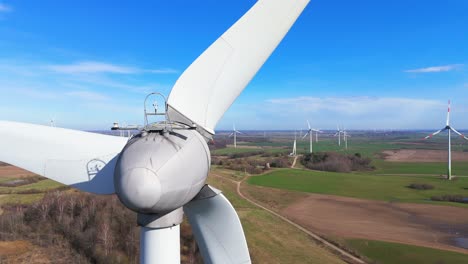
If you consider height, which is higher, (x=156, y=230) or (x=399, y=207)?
(x=156, y=230)

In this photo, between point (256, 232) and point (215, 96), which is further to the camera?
point (256, 232)

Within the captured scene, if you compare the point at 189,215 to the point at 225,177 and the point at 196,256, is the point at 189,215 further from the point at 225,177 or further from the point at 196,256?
the point at 225,177

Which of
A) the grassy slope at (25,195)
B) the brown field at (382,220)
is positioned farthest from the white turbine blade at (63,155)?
the grassy slope at (25,195)

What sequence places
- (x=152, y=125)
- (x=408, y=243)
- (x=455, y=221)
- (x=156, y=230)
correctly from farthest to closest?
(x=455, y=221), (x=408, y=243), (x=156, y=230), (x=152, y=125)

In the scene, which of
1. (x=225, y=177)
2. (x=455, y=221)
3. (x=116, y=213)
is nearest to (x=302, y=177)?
(x=225, y=177)

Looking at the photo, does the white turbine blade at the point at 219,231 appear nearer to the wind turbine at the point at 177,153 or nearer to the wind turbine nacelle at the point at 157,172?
the wind turbine at the point at 177,153

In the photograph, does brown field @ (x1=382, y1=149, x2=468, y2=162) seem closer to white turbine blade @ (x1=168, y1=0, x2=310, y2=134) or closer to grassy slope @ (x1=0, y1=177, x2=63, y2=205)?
grassy slope @ (x1=0, y1=177, x2=63, y2=205)
